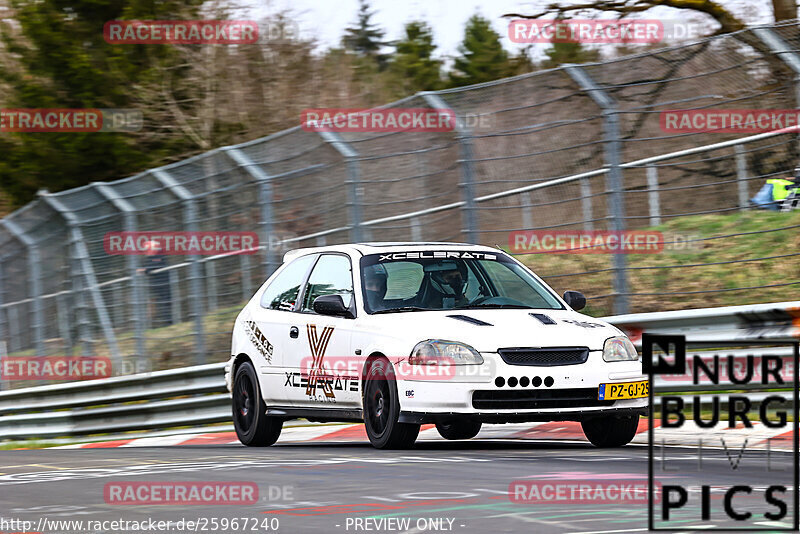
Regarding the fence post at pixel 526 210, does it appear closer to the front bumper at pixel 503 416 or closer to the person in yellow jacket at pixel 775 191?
the person in yellow jacket at pixel 775 191

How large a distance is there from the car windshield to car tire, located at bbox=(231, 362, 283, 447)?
5.22 ft

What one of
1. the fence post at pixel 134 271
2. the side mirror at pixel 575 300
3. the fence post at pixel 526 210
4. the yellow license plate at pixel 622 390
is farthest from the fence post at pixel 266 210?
the yellow license plate at pixel 622 390

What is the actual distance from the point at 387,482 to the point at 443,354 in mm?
1834

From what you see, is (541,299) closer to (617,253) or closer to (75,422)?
(617,253)

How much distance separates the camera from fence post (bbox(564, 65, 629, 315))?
11.5 meters

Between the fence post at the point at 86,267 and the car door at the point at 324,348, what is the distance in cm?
726

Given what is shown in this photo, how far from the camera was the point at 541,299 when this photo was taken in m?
10.5

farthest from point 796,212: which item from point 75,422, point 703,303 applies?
point 75,422

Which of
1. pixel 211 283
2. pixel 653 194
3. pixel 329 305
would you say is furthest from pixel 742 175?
pixel 211 283

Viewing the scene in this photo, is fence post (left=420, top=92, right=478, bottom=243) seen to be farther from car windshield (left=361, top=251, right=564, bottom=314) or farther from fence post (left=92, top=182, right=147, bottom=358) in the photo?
fence post (left=92, top=182, right=147, bottom=358)

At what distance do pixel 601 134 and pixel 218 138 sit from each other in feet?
57.4

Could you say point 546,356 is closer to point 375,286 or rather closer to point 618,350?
point 618,350

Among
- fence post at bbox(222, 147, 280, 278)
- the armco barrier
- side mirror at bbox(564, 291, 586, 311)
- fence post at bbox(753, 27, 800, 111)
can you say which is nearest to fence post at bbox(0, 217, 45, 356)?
the armco barrier

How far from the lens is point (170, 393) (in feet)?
48.2
